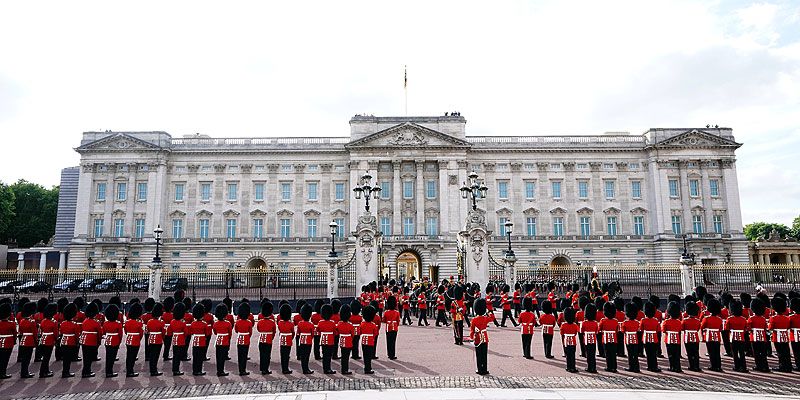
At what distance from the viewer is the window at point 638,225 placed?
52.1 m

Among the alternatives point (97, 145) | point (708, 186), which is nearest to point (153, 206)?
point (97, 145)

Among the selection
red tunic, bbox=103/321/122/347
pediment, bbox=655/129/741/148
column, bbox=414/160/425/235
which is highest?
pediment, bbox=655/129/741/148

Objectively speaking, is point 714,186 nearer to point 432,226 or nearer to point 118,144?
point 432,226

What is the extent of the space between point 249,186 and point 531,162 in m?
28.6

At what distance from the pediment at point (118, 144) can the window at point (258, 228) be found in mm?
11753

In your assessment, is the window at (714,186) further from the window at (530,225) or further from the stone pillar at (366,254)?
the stone pillar at (366,254)

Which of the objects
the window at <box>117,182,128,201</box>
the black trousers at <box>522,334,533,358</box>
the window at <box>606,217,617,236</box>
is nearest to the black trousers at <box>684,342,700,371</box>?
the black trousers at <box>522,334,533,358</box>

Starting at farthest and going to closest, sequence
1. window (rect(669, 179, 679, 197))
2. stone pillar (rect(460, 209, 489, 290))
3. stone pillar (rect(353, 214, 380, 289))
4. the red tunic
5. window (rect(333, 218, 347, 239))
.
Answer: window (rect(669, 179, 679, 197)) < window (rect(333, 218, 347, 239)) < stone pillar (rect(353, 214, 380, 289)) < stone pillar (rect(460, 209, 489, 290)) < the red tunic

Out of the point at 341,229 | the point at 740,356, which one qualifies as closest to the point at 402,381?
the point at 740,356

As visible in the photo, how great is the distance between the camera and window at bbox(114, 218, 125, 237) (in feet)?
167

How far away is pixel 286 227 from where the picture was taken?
52.2m

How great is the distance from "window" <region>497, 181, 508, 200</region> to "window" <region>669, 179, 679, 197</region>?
Answer: 53.3ft

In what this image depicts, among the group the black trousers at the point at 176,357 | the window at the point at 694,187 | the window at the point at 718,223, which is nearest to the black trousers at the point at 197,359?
the black trousers at the point at 176,357

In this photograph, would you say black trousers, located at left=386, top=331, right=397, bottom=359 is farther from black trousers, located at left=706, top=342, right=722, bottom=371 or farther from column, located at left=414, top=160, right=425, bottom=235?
column, located at left=414, top=160, right=425, bottom=235
